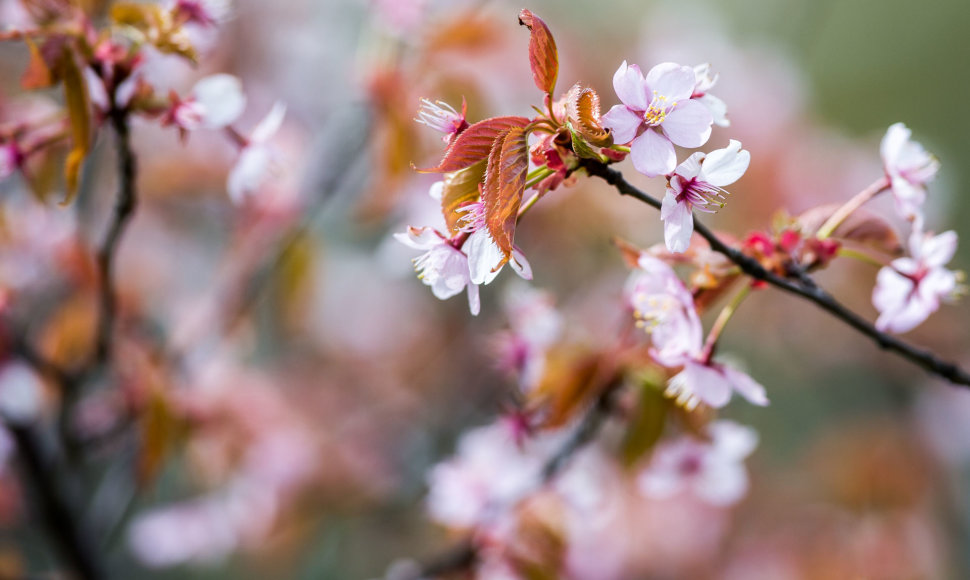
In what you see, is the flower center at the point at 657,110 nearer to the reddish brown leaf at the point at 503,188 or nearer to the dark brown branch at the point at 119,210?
the reddish brown leaf at the point at 503,188

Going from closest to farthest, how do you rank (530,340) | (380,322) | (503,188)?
1. (503,188)
2. (530,340)
3. (380,322)

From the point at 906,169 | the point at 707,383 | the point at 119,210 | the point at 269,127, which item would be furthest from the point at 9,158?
the point at 906,169

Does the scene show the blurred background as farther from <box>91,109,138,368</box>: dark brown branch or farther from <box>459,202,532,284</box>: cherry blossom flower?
<box>459,202,532,284</box>: cherry blossom flower

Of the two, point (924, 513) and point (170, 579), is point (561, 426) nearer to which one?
point (924, 513)

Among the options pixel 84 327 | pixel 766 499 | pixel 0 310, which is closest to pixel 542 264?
pixel 766 499

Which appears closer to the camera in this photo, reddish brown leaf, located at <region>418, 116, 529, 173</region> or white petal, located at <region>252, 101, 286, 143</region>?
reddish brown leaf, located at <region>418, 116, 529, 173</region>

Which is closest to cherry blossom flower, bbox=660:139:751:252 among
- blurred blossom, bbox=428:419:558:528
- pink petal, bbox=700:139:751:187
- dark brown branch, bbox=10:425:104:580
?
pink petal, bbox=700:139:751:187

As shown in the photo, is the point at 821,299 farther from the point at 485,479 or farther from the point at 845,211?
the point at 485,479
